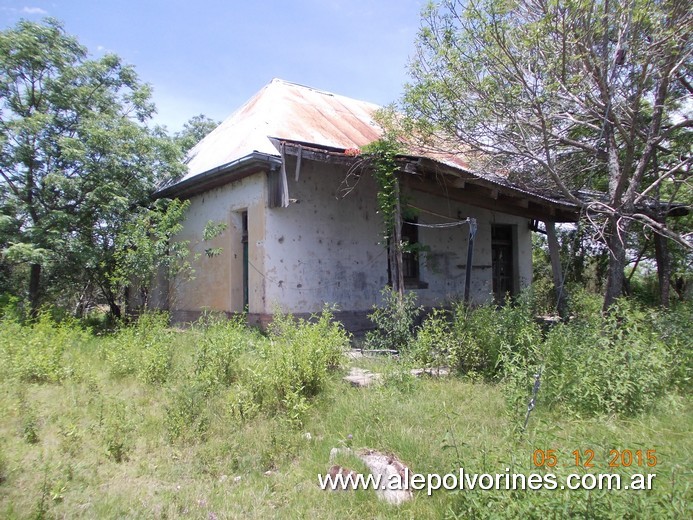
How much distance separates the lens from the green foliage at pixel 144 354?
5.63 m

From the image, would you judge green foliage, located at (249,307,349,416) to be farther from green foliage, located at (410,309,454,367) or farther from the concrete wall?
the concrete wall

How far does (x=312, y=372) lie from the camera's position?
4.87 meters

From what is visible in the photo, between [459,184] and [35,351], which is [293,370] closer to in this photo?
[35,351]

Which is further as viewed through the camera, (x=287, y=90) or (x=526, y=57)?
(x=287, y=90)

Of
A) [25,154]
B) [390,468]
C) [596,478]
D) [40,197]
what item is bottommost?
[390,468]

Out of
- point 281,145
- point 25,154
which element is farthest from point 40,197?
point 281,145

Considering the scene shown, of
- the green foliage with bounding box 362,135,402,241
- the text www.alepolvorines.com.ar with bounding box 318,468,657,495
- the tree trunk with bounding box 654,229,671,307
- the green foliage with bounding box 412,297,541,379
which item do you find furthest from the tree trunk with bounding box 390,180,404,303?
the tree trunk with bounding box 654,229,671,307

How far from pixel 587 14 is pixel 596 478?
5.83 meters

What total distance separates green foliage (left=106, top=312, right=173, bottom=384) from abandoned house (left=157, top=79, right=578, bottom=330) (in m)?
2.09

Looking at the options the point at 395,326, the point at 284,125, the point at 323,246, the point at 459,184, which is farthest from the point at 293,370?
the point at 284,125

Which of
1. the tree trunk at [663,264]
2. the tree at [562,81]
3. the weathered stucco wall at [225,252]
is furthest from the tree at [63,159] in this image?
the tree trunk at [663,264]

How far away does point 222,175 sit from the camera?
9016mm

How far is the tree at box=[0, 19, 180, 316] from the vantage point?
895 centimetres

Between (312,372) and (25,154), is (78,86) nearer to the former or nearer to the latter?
(25,154)
